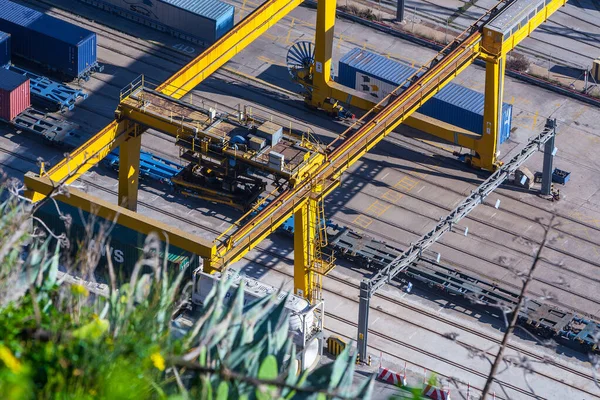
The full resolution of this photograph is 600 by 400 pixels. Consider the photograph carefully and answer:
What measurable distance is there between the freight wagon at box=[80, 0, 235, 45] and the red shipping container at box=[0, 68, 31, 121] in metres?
15.8

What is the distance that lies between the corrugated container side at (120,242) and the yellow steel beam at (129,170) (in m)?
4.71

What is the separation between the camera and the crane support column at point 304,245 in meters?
72.8

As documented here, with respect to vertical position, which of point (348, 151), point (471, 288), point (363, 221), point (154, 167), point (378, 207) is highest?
point (378, 207)

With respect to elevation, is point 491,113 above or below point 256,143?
above

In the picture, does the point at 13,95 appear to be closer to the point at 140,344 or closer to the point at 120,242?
the point at 120,242

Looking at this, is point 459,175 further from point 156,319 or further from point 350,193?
point 156,319

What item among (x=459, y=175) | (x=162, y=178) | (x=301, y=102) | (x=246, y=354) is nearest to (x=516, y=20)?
(x=459, y=175)

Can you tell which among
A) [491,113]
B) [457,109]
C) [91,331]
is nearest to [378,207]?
[457,109]

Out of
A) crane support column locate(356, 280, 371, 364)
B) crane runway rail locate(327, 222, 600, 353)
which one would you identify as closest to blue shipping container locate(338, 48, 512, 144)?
crane runway rail locate(327, 222, 600, 353)

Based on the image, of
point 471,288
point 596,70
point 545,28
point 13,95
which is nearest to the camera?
point 471,288

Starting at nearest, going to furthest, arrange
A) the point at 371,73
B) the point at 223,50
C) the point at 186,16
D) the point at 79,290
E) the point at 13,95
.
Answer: the point at 79,290 < the point at 223,50 < the point at 13,95 < the point at 371,73 < the point at 186,16

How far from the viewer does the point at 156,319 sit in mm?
44469

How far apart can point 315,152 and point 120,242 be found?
11692 mm

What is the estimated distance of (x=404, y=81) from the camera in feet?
294
